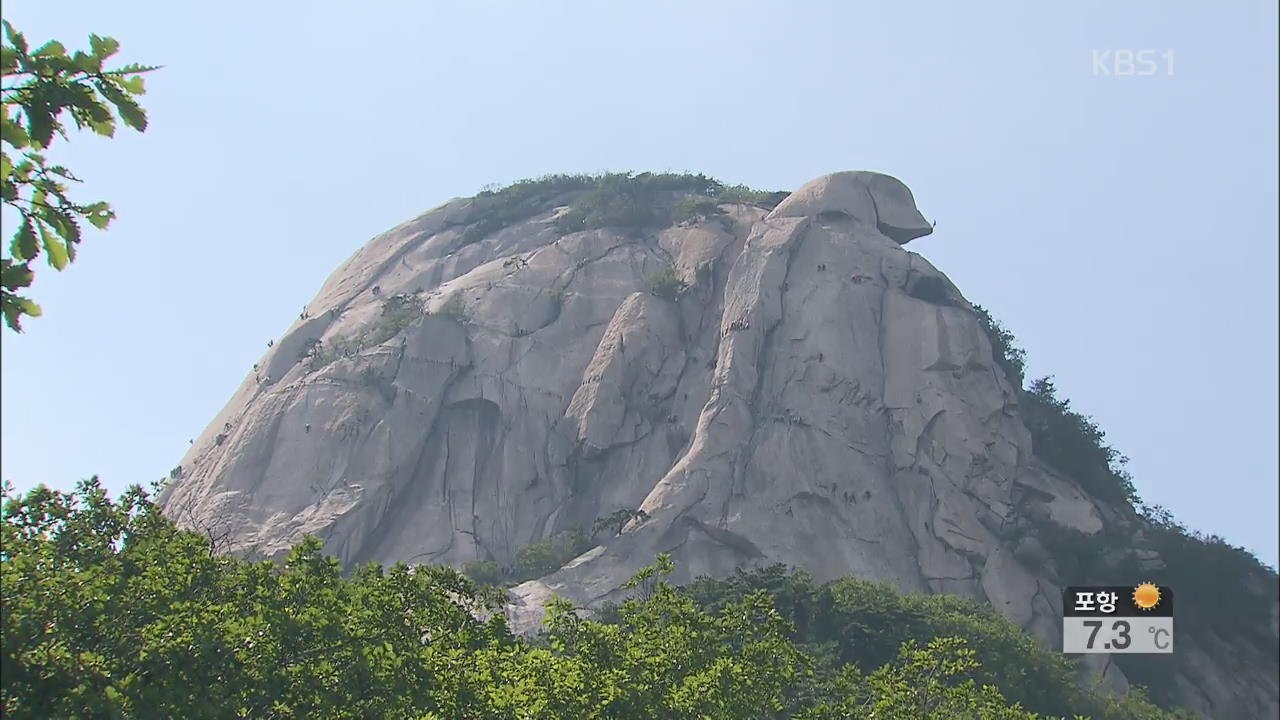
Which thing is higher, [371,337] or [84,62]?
[371,337]

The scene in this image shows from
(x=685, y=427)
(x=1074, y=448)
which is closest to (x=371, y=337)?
(x=685, y=427)

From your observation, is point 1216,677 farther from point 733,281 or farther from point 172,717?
point 172,717

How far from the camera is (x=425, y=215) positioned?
84.6m

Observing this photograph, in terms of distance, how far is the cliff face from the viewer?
58.7m

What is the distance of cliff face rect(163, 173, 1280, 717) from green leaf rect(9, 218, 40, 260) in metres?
46.6

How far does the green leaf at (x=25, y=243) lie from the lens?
7.52m

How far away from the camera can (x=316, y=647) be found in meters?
16.4

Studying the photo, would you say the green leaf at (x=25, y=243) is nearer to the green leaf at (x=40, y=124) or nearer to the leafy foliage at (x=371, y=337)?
the green leaf at (x=40, y=124)

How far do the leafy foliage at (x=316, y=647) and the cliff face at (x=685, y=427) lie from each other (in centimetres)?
3169

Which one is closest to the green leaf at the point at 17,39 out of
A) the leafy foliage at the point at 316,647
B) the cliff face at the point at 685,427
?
the leafy foliage at the point at 316,647

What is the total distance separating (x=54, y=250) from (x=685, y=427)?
58.0 metres
